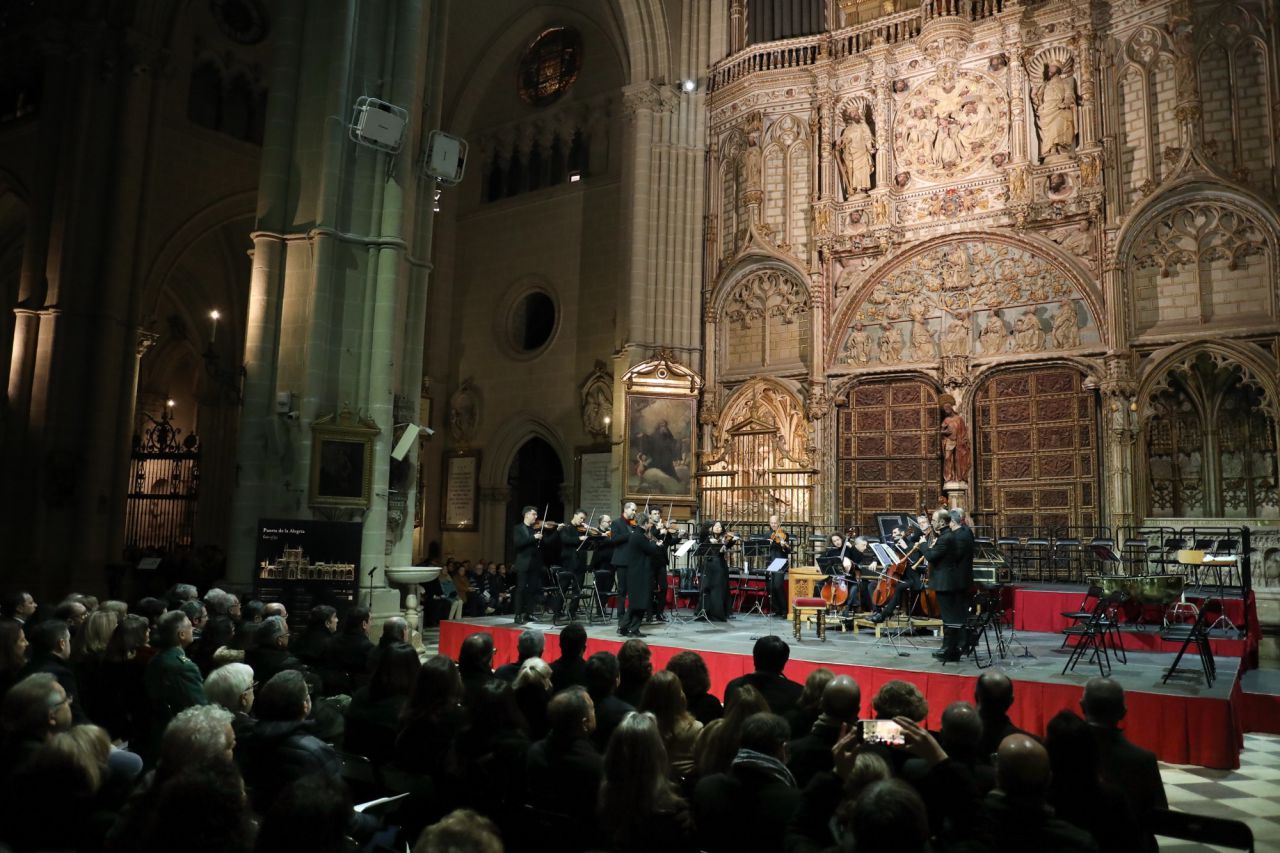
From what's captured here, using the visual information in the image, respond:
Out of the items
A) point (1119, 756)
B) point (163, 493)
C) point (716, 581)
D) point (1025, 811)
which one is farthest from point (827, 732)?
point (163, 493)

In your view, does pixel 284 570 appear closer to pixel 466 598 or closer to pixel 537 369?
pixel 466 598

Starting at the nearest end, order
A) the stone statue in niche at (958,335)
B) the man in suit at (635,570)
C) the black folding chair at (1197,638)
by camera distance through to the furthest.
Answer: the black folding chair at (1197,638) → the man in suit at (635,570) → the stone statue in niche at (958,335)

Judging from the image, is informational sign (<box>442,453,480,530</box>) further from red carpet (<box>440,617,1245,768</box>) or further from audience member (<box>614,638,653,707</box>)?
audience member (<box>614,638,653,707</box>)

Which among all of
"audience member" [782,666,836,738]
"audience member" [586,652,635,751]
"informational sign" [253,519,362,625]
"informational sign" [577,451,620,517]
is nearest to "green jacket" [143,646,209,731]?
"audience member" [586,652,635,751]

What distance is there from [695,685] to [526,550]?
8.35 metres

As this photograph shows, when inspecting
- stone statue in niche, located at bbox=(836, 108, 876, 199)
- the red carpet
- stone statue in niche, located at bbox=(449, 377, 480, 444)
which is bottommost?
the red carpet

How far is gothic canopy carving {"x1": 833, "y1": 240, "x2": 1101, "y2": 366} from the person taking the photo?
17.5 meters

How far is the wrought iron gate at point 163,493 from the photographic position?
816 inches

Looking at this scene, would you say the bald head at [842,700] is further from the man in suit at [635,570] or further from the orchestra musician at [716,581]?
the orchestra musician at [716,581]

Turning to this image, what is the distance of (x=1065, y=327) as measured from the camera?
17422mm

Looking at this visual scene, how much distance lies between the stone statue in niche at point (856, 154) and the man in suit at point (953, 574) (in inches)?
474

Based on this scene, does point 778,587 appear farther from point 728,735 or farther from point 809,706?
point 728,735

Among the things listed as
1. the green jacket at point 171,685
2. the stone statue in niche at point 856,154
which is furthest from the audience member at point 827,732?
the stone statue in niche at point 856,154

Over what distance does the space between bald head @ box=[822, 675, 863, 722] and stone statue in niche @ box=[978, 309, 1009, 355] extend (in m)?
15.2
